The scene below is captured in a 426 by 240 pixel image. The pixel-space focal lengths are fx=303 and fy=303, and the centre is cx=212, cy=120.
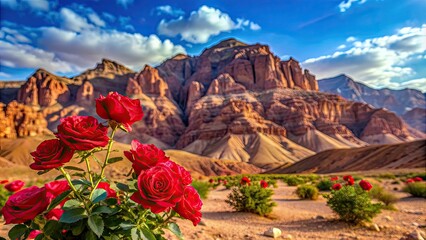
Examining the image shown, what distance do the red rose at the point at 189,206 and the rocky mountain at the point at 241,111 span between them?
9244 centimetres

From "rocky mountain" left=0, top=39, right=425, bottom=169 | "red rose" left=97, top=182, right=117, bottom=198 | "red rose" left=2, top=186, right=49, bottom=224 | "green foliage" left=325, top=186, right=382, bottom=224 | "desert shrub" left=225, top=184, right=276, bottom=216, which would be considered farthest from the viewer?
"rocky mountain" left=0, top=39, right=425, bottom=169

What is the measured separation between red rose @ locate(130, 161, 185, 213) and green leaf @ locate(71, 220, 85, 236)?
440 mm

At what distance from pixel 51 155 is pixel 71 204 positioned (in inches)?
12.8

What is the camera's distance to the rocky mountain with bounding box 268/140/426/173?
5069 cm

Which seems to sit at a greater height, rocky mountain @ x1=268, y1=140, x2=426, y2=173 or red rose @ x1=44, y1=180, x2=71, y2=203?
red rose @ x1=44, y1=180, x2=71, y2=203

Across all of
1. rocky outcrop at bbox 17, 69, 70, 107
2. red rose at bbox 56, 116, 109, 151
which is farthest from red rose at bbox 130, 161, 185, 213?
rocky outcrop at bbox 17, 69, 70, 107

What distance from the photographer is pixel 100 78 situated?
169250 mm

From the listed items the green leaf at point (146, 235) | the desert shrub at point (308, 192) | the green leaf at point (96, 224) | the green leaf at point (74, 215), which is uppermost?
the green leaf at point (74, 215)

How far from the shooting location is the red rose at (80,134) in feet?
5.83

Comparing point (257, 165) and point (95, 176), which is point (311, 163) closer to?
point (257, 165)

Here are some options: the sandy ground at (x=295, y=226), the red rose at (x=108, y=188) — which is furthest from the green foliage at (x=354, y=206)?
the red rose at (x=108, y=188)

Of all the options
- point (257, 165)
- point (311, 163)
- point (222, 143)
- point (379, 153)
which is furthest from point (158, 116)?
point (379, 153)

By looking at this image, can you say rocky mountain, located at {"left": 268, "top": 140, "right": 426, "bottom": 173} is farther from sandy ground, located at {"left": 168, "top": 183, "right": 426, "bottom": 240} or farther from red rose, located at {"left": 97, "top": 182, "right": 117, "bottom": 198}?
red rose, located at {"left": 97, "top": 182, "right": 117, "bottom": 198}

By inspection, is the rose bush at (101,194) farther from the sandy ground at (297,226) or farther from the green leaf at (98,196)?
the sandy ground at (297,226)
